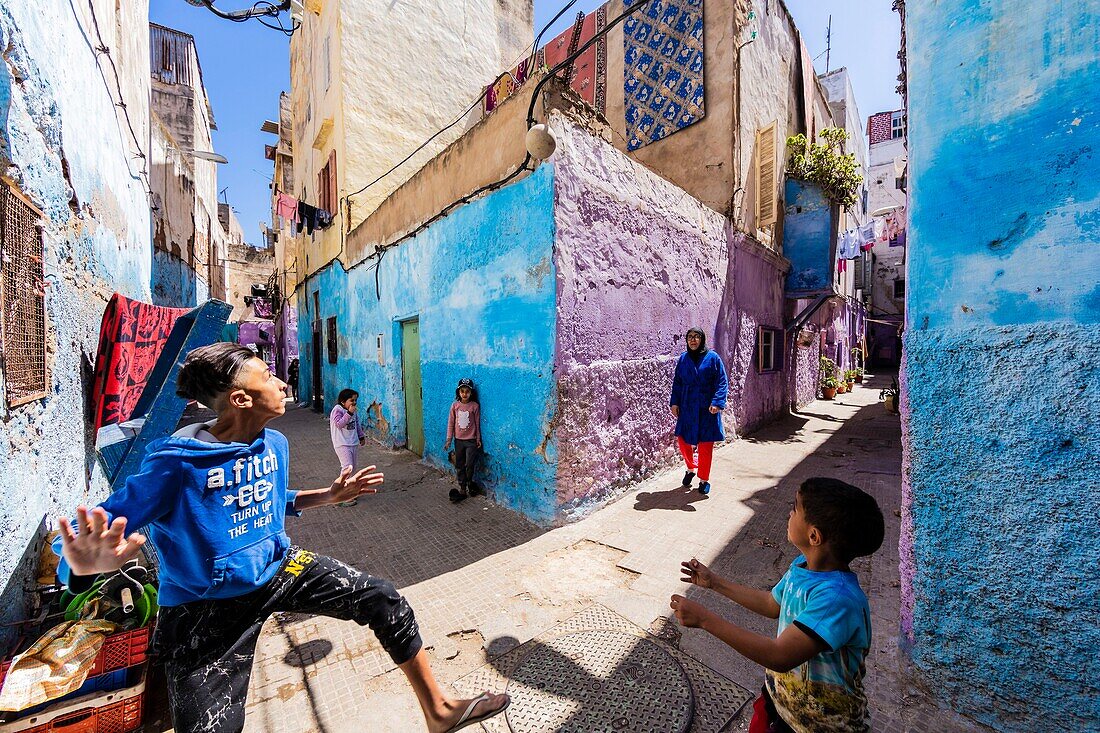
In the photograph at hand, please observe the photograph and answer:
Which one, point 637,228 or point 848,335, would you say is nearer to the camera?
point 637,228

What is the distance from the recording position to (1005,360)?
1.76m

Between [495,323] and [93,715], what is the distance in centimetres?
388

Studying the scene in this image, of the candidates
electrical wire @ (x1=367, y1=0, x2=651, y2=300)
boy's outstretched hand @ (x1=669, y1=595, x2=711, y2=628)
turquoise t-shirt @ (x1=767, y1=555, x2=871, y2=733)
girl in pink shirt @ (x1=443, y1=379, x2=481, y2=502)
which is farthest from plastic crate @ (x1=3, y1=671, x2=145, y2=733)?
electrical wire @ (x1=367, y1=0, x2=651, y2=300)

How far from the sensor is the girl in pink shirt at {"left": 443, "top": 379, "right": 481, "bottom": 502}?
16.4 feet

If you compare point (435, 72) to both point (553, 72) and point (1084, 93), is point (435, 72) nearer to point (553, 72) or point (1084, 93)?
point (553, 72)

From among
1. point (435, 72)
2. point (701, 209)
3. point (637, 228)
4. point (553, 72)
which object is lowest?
point (637, 228)

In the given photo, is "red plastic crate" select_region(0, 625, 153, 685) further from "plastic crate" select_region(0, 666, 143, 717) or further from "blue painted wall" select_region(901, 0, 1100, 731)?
"blue painted wall" select_region(901, 0, 1100, 731)

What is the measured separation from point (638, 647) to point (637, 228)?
4380 mm

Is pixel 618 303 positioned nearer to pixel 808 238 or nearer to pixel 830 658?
pixel 830 658

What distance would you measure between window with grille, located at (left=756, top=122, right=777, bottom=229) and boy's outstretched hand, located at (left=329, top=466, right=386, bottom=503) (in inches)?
364

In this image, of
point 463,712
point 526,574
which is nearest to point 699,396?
point 526,574

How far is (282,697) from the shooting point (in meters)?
2.24

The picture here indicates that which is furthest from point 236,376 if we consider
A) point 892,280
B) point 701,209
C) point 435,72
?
point 892,280

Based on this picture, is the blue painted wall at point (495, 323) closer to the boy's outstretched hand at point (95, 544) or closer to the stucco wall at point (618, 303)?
the stucco wall at point (618, 303)
